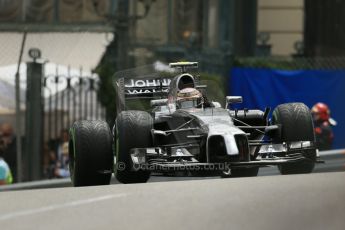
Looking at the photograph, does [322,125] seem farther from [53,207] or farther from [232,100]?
[53,207]

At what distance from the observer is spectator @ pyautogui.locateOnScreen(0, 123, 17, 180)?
20078 millimetres

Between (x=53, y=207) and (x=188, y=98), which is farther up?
(x=188, y=98)

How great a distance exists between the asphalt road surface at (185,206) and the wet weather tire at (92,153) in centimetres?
121

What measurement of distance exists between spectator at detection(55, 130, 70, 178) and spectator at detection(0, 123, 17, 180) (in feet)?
2.26

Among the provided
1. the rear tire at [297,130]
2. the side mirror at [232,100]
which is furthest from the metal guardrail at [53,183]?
the rear tire at [297,130]

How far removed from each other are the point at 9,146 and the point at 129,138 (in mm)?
9662

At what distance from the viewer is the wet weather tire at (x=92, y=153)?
11289 mm

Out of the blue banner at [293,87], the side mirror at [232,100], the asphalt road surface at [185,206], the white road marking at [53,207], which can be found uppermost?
the side mirror at [232,100]

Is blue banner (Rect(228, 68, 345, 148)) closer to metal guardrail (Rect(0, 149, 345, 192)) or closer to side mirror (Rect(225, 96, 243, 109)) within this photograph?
metal guardrail (Rect(0, 149, 345, 192))

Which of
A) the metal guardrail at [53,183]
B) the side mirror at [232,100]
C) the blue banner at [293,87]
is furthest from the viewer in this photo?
the blue banner at [293,87]

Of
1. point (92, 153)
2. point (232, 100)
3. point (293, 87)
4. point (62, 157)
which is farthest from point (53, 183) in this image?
point (293, 87)

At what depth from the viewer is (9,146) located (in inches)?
814

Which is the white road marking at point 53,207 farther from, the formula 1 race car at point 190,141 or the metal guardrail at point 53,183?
the metal guardrail at point 53,183

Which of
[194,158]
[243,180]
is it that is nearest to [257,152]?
[194,158]
